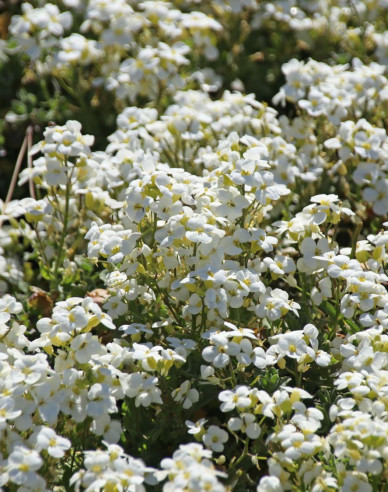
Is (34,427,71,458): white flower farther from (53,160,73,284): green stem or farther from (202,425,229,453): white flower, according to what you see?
(53,160,73,284): green stem

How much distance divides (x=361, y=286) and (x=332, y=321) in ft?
1.20

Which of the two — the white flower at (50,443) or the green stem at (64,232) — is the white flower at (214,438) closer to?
the white flower at (50,443)

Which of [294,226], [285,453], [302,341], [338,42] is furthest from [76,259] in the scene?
[338,42]

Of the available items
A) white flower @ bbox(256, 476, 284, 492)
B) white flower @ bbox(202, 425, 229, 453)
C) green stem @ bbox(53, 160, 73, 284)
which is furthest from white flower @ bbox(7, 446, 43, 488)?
green stem @ bbox(53, 160, 73, 284)

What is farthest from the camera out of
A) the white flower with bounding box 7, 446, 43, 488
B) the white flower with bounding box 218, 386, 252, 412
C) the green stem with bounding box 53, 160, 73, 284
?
the green stem with bounding box 53, 160, 73, 284

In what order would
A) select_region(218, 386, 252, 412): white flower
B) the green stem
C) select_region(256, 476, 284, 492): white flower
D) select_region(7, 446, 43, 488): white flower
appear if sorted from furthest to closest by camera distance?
the green stem < select_region(218, 386, 252, 412): white flower < select_region(256, 476, 284, 492): white flower < select_region(7, 446, 43, 488): white flower

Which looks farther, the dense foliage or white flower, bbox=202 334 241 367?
white flower, bbox=202 334 241 367

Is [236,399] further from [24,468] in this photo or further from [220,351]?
[24,468]

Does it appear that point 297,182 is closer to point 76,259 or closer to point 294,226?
point 294,226

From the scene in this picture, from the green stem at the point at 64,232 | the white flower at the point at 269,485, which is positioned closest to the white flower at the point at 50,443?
the white flower at the point at 269,485

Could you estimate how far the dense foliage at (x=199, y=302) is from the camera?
94.4 inches

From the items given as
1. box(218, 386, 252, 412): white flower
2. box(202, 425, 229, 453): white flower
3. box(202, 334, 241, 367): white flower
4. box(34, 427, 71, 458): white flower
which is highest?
box(202, 334, 241, 367): white flower

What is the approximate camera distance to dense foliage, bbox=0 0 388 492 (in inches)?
94.4

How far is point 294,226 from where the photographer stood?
9.86 ft
